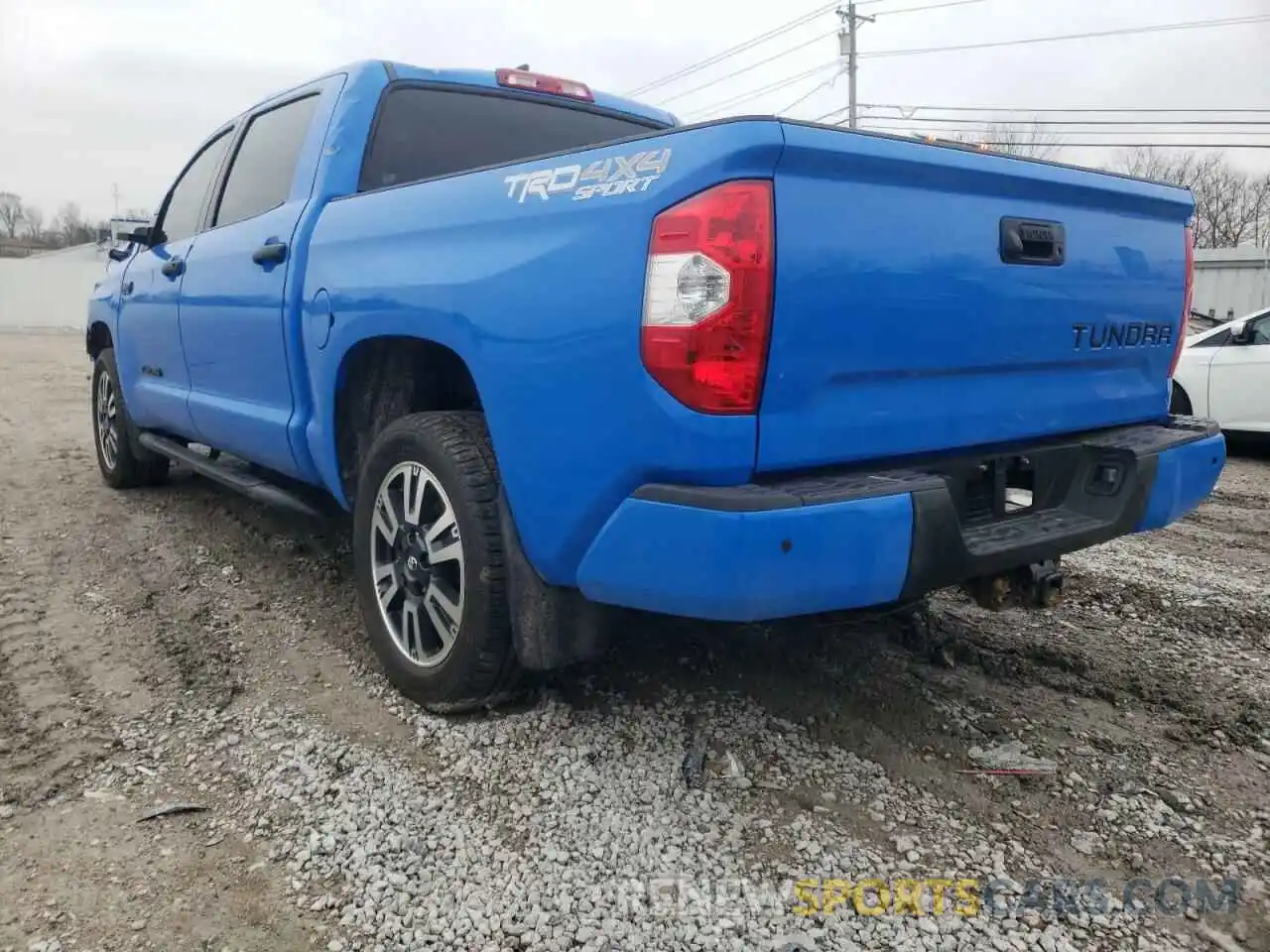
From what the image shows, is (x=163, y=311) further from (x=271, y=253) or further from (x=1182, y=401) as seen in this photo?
(x=1182, y=401)

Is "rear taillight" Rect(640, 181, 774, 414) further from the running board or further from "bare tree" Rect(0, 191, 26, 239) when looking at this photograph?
"bare tree" Rect(0, 191, 26, 239)

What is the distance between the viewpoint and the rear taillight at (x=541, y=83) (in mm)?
3934

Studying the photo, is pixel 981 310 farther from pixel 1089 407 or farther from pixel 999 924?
pixel 999 924

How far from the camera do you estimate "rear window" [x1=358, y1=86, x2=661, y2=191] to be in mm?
3559

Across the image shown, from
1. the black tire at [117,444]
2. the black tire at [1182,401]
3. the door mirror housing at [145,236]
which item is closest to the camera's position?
the door mirror housing at [145,236]

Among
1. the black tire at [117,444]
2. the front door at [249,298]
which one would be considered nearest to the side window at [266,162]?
the front door at [249,298]

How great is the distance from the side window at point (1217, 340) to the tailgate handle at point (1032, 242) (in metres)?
6.73

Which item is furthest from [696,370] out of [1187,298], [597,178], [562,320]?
[1187,298]

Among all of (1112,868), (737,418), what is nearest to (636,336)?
(737,418)

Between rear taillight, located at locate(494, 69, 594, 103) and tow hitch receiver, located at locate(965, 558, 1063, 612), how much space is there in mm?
2673

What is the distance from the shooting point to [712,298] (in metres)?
2.02

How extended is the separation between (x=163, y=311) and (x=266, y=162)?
114cm

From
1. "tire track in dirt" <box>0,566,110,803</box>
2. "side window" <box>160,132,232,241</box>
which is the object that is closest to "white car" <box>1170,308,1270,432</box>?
"side window" <box>160,132,232,241</box>

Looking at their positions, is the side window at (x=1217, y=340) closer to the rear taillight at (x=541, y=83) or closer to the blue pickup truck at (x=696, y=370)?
the blue pickup truck at (x=696, y=370)
